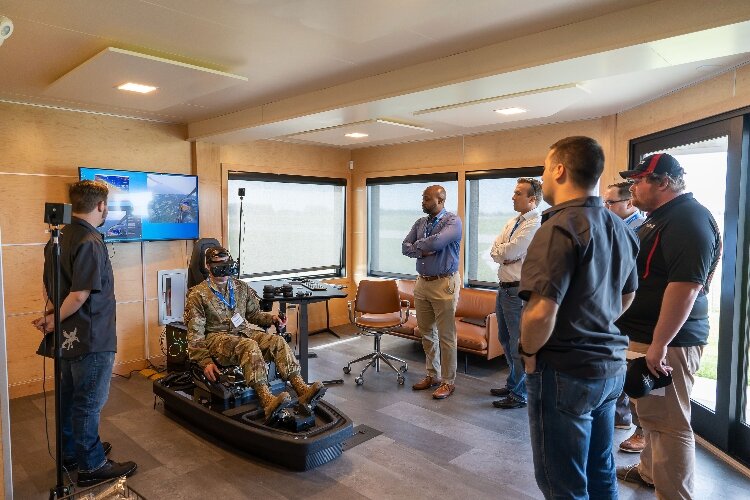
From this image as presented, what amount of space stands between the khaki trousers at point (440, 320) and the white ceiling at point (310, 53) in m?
1.49

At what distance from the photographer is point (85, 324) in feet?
9.07

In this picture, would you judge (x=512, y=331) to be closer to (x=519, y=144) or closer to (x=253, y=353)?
(x=253, y=353)

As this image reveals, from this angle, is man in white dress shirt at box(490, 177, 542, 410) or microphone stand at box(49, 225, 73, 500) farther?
man in white dress shirt at box(490, 177, 542, 410)

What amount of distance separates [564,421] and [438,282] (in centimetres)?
254

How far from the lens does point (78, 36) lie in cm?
279

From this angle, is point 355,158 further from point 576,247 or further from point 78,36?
point 576,247

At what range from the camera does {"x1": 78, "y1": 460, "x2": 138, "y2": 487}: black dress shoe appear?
2.83m

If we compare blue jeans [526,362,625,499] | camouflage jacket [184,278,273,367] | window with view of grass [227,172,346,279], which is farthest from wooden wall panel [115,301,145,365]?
blue jeans [526,362,625,499]

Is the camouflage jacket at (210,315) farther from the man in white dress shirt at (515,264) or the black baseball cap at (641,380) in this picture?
the black baseball cap at (641,380)

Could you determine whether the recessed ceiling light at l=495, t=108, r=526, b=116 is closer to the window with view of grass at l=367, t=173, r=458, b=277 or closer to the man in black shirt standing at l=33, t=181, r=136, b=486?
the window with view of grass at l=367, t=173, r=458, b=277

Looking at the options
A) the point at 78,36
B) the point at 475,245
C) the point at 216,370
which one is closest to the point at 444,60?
the point at 78,36

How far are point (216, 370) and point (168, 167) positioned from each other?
274cm

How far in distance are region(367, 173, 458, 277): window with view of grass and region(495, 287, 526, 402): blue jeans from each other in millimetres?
2710

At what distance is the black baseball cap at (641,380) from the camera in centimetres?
220
